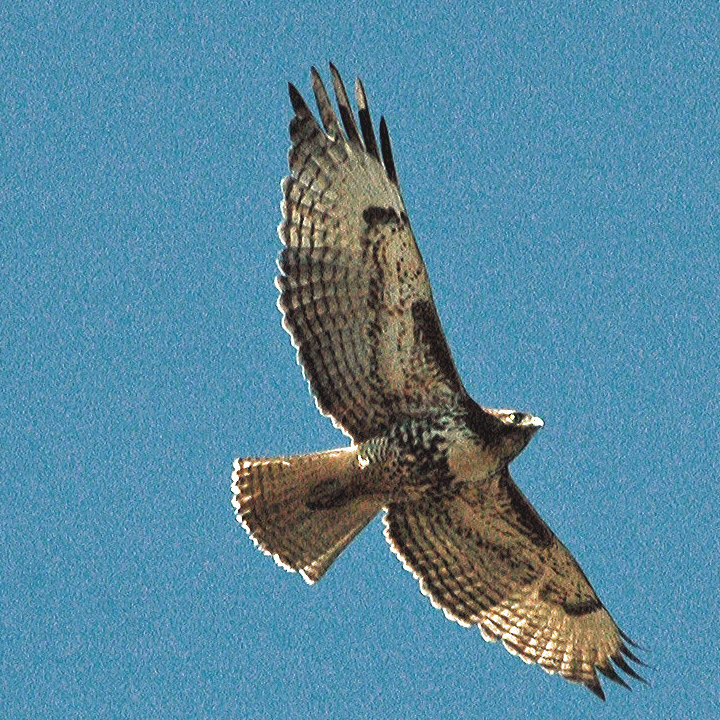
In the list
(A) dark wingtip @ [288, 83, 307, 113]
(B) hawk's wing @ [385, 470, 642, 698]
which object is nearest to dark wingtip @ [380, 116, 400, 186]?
(A) dark wingtip @ [288, 83, 307, 113]

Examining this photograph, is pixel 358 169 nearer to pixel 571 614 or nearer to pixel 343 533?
pixel 343 533

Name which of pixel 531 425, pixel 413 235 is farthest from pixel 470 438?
pixel 413 235

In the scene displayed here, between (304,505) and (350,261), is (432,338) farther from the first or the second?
(304,505)

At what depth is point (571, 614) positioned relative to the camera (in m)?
16.2

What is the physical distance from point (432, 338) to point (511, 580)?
2.18 meters

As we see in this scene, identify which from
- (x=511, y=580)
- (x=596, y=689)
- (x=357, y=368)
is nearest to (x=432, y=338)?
(x=357, y=368)

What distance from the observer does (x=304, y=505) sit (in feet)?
49.9

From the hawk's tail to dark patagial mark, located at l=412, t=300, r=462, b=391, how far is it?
0.79 metres

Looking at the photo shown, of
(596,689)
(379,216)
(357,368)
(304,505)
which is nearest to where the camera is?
(379,216)

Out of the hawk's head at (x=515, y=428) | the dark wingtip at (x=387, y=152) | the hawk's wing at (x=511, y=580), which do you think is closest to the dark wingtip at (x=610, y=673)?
the hawk's wing at (x=511, y=580)

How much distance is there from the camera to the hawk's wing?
15.8 metres

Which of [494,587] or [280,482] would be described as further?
[494,587]

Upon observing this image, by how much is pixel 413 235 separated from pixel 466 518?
2.21m

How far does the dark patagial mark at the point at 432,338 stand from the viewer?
14781mm
